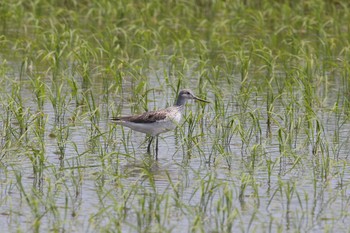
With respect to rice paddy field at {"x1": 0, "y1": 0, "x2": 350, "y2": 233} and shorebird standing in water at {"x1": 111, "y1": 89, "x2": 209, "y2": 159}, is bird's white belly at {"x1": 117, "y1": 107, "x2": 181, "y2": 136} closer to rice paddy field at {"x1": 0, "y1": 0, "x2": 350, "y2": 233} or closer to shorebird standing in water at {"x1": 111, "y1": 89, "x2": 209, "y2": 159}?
shorebird standing in water at {"x1": 111, "y1": 89, "x2": 209, "y2": 159}

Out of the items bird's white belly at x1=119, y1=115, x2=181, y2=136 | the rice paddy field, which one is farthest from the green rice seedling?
bird's white belly at x1=119, y1=115, x2=181, y2=136

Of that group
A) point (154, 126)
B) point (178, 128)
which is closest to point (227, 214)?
point (154, 126)

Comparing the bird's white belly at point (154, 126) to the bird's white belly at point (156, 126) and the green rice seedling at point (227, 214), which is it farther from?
the green rice seedling at point (227, 214)

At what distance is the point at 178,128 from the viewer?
12500 mm

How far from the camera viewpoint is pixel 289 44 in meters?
16.6

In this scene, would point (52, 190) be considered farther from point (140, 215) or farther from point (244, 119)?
point (244, 119)

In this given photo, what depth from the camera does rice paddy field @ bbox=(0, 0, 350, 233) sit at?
9227 millimetres

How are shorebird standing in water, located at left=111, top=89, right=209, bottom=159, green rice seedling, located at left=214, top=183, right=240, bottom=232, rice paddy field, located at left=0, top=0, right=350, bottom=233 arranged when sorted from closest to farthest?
green rice seedling, located at left=214, top=183, right=240, bottom=232, rice paddy field, located at left=0, top=0, right=350, bottom=233, shorebird standing in water, located at left=111, top=89, right=209, bottom=159

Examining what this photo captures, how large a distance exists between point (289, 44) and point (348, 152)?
5029 millimetres

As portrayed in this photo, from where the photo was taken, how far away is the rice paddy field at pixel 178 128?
9.23 metres

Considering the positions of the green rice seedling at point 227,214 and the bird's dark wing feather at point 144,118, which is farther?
the bird's dark wing feather at point 144,118

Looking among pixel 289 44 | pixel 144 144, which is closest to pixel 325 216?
pixel 144 144

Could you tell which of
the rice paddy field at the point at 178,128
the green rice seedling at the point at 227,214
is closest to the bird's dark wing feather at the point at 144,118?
the rice paddy field at the point at 178,128

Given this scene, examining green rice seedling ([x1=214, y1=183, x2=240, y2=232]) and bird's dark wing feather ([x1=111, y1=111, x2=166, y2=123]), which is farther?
bird's dark wing feather ([x1=111, y1=111, x2=166, y2=123])
